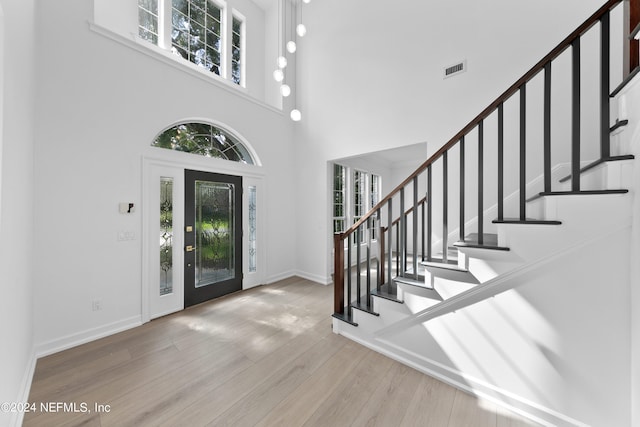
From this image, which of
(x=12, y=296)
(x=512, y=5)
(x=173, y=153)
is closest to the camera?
(x=12, y=296)

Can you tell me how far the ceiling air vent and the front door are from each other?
140 inches

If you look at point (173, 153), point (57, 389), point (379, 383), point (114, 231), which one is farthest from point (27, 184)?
point (379, 383)

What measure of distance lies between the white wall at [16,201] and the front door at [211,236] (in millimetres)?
1519

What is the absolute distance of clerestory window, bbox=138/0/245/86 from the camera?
12.3 ft

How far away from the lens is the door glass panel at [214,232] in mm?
3664

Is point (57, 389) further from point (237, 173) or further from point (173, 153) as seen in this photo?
point (237, 173)

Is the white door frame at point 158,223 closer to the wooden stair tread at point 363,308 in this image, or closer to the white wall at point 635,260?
the wooden stair tread at point 363,308

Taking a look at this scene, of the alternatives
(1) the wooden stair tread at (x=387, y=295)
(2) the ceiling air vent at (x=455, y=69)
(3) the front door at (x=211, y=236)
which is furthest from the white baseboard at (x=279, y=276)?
(2) the ceiling air vent at (x=455, y=69)

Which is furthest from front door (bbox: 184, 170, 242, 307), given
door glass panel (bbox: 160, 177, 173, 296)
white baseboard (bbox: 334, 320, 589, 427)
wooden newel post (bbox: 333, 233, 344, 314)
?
white baseboard (bbox: 334, 320, 589, 427)

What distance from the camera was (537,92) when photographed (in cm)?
263

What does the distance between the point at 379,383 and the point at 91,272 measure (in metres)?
3.26

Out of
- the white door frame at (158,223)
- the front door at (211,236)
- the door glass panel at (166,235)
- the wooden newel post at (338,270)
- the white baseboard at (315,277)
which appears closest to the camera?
the wooden newel post at (338,270)

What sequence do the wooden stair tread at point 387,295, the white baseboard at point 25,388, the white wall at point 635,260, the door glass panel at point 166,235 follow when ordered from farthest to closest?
the door glass panel at point 166,235 → the wooden stair tread at point 387,295 → the white baseboard at point 25,388 → the white wall at point 635,260

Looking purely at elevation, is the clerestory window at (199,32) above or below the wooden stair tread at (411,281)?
above
